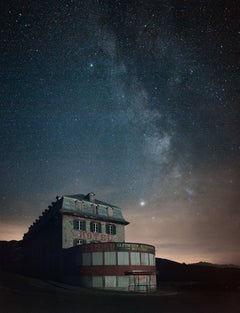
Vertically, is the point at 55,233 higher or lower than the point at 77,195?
lower

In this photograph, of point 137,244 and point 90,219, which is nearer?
point 137,244

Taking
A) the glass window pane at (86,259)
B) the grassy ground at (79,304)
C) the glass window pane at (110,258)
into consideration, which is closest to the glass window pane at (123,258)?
the glass window pane at (110,258)

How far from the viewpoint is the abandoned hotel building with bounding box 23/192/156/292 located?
31.9 m

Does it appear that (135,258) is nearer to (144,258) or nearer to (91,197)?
(144,258)

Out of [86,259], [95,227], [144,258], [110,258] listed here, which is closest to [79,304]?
[110,258]

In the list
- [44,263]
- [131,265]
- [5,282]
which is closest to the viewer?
[5,282]

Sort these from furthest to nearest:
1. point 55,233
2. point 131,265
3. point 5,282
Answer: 1. point 55,233
2. point 131,265
3. point 5,282

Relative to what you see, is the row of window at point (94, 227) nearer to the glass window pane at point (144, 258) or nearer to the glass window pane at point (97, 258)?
the glass window pane at point (97, 258)

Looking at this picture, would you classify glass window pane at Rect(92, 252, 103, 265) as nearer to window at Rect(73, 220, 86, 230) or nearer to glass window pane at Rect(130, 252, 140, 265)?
glass window pane at Rect(130, 252, 140, 265)

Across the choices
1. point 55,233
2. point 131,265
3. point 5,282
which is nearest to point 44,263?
point 55,233

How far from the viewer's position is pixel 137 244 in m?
33.2

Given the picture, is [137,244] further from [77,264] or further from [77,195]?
[77,195]

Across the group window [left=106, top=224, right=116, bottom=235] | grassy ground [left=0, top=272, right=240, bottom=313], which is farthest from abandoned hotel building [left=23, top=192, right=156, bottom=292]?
grassy ground [left=0, top=272, right=240, bottom=313]

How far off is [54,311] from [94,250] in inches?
627
